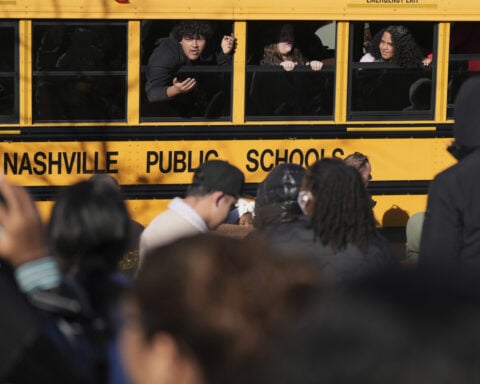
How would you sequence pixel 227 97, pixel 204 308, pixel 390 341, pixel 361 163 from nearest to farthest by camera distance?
pixel 390 341 → pixel 204 308 → pixel 361 163 → pixel 227 97

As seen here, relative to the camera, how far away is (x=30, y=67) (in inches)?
271

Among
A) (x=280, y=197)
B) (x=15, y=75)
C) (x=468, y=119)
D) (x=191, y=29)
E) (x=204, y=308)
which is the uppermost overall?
(x=191, y=29)

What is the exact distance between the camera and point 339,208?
3383 mm

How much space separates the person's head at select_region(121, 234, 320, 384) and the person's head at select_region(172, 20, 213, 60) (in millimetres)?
5801

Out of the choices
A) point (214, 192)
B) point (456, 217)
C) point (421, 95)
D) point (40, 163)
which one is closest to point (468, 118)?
point (456, 217)

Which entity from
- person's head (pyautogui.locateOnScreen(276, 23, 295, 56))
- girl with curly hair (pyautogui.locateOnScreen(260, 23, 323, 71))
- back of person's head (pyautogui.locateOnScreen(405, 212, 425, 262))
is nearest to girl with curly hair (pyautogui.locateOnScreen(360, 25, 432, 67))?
girl with curly hair (pyautogui.locateOnScreen(260, 23, 323, 71))

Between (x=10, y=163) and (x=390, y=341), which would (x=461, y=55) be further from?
(x=390, y=341)

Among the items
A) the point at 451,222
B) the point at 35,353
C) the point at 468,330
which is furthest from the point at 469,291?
the point at 451,222

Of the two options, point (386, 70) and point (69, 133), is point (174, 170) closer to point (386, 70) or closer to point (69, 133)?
point (69, 133)

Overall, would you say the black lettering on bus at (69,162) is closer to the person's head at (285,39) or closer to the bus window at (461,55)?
the person's head at (285,39)

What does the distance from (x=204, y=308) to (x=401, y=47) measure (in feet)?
21.1

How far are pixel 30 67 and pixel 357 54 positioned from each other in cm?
209

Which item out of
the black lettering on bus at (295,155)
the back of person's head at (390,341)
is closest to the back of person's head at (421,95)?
the black lettering on bus at (295,155)

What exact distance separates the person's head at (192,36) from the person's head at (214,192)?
3.27 meters
